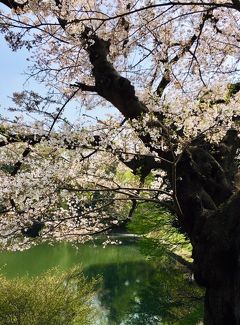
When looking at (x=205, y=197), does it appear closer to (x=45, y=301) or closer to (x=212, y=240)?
(x=212, y=240)

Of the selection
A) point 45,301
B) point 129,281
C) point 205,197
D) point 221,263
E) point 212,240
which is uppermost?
point 205,197

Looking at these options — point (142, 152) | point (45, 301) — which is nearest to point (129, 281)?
point (45, 301)

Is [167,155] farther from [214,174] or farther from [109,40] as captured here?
[109,40]

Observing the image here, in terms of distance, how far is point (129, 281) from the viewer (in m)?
27.8

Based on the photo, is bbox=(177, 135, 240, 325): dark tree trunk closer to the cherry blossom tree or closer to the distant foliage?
the cherry blossom tree

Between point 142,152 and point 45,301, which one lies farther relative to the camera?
point 45,301

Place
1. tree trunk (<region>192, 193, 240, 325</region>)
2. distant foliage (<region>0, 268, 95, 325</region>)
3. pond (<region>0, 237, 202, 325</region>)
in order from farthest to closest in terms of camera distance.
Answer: pond (<region>0, 237, 202, 325</region>), distant foliage (<region>0, 268, 95, 325</region>), tree trunk (<region>192, 193, 240, 325</region>)

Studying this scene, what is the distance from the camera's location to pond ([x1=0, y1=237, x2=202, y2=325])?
12906mm

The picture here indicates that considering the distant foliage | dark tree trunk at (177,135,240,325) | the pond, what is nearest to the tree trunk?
dark tree trunk at (177,135,240,325)

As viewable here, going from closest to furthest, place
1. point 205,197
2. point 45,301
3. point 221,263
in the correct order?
point 221,263 < point 205,197 < point 45,301

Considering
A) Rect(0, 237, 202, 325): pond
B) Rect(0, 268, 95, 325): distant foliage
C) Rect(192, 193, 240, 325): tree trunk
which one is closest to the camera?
Rect(192, 193, 240, 325): tree trunk

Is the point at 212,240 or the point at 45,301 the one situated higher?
the point at 212,240

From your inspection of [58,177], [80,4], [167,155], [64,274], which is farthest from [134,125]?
[64,274]

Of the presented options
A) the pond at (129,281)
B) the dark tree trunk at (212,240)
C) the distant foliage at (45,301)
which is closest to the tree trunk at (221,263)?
the dark tree trunk at (212,240)
